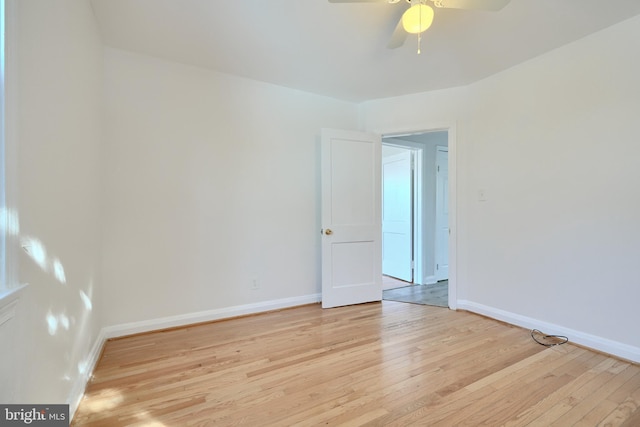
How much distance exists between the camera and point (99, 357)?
2090 millimetres

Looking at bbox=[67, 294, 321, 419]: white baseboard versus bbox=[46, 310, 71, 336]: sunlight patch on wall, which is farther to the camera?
bbox=[67, 294, 321, 419]: white baseboard

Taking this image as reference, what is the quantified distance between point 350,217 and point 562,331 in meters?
2.12

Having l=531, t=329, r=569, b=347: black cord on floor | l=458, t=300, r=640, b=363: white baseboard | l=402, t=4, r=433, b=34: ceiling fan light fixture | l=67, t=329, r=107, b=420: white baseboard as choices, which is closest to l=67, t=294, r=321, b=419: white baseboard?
l=67, t=329, r=107, b=420: white baseboard

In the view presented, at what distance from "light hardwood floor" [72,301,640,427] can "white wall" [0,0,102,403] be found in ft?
1.30

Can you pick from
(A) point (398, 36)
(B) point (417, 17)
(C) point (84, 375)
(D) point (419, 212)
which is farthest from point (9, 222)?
(D) point (419, 212)

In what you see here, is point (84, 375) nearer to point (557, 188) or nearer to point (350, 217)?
point (350, 217)

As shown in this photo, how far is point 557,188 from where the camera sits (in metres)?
2.43

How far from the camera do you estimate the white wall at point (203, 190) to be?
2432 mm

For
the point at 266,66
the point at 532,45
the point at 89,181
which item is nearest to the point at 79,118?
the point at 89,181

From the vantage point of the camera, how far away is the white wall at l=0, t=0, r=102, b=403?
3.45 ft

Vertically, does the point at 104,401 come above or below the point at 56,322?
below

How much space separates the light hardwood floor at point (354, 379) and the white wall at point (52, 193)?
40 cm

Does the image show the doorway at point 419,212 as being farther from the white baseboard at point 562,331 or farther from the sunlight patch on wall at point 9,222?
the sunlight patch on wall at point 9,222

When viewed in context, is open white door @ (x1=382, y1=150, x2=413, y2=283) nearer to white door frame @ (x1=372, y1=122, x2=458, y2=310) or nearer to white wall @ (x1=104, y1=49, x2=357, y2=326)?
white door frame @ (x1=372, y1=122, x2=458, y2=310)
